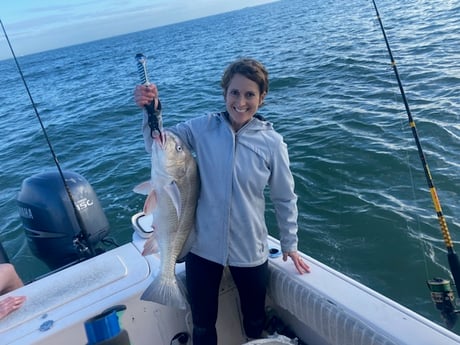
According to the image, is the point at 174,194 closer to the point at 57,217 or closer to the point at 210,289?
the point at 210,289

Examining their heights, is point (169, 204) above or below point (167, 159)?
below

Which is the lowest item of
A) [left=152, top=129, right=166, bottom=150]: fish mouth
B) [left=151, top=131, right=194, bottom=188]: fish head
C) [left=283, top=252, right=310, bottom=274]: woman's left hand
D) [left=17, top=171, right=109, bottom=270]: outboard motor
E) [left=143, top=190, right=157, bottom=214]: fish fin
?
[left=17, top=171, right=109, bottom=270]: outboard motor

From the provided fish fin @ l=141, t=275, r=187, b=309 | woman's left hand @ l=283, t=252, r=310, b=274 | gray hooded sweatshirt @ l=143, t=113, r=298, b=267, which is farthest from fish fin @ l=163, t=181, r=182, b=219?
woman's left hand @ l=283, t=252, r=310, b=274

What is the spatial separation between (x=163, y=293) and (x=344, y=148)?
17.7 ft

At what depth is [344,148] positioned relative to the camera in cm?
715

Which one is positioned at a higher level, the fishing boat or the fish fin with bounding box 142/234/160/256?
the fish fin with bounding box 142/234/160/256

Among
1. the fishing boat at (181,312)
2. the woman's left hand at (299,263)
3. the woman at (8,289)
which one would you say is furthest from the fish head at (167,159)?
the woman at (8,289)

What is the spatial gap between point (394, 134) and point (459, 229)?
2.78m

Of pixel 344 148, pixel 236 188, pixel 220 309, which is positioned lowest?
pixel 344 148

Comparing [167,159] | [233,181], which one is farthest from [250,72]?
[167,159]

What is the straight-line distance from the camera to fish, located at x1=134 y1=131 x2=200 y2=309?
2270 mm

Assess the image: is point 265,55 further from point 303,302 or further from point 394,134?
point 303,302

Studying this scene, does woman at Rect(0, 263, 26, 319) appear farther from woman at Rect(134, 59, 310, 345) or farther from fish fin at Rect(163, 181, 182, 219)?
fish fin at Rect(163, 181, 182, 219)

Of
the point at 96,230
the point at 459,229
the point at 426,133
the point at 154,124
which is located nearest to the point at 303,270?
the point at 154,124
